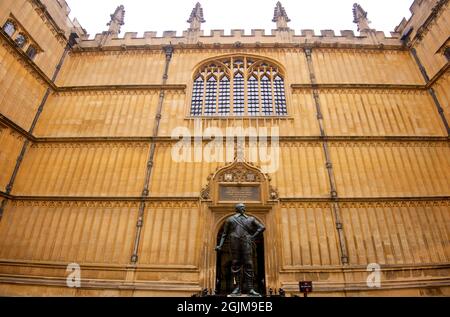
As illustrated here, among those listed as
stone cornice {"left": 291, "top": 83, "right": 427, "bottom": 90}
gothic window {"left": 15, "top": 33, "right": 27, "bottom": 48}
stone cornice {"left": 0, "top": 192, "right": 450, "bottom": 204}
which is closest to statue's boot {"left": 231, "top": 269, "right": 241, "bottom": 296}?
stone cornice {"left": 0, "top": 192, "right": 450, "bottom": 204}

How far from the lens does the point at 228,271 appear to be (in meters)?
10.4

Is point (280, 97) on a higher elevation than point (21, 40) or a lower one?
lower

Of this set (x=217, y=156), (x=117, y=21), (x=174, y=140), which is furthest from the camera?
(x=117, y=21)

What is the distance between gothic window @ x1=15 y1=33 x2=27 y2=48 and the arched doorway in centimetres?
1244

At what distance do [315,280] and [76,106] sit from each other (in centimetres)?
1353

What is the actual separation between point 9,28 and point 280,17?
1422 centimetres

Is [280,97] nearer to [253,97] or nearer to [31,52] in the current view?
[253,97]

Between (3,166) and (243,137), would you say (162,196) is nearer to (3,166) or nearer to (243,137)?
(243,137)

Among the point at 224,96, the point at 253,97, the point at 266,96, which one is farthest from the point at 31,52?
the point at 266,96

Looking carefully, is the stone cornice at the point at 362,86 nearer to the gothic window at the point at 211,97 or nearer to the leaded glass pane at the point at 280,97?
the leaded glass pane at the point at 280,97

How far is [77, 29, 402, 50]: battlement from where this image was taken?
51.4ft

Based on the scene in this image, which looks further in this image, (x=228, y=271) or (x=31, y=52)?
(x=31, y=52)

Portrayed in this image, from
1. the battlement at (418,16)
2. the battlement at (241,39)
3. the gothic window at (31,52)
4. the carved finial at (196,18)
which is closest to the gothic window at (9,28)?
the gothic window at (31,52)

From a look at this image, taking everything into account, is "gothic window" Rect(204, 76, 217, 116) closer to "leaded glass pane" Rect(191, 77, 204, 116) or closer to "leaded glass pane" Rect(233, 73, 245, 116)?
"leaded glass pane" Rect(191, 77, 204, 116)
